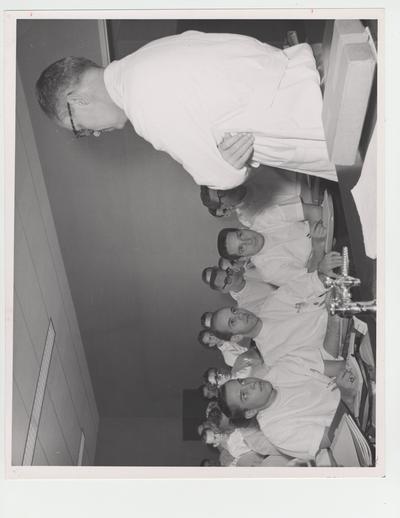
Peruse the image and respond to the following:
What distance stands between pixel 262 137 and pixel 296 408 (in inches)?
29.5

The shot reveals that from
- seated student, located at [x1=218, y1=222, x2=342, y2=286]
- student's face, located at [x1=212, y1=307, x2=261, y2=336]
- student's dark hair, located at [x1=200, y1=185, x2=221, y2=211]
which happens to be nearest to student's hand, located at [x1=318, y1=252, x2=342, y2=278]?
seated student, located at [x1=218, y1=222, x2=342, y2=286]

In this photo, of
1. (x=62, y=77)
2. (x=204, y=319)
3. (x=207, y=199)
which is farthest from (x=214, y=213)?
(x=62, y=77)

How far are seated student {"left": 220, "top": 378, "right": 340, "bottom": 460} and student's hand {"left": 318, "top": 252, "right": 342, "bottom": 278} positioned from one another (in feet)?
0.97

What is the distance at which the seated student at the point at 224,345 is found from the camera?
2.00m

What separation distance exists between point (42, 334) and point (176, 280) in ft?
1.31

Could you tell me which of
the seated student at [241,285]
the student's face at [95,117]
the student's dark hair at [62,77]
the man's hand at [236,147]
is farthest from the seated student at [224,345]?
the student's dark hair at [62,77]

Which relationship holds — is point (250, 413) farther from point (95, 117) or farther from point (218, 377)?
point (95, 117)

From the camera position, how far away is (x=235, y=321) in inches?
79.0

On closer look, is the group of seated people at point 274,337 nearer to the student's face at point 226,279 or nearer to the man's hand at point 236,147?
the student's face at point 226,279

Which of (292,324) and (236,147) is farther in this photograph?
(292,324)

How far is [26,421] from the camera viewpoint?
2008mm

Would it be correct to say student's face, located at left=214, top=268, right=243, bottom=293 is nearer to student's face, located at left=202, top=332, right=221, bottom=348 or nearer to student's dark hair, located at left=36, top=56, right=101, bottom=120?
student's face, located at left=202, top=332, right=221, bottom=348
